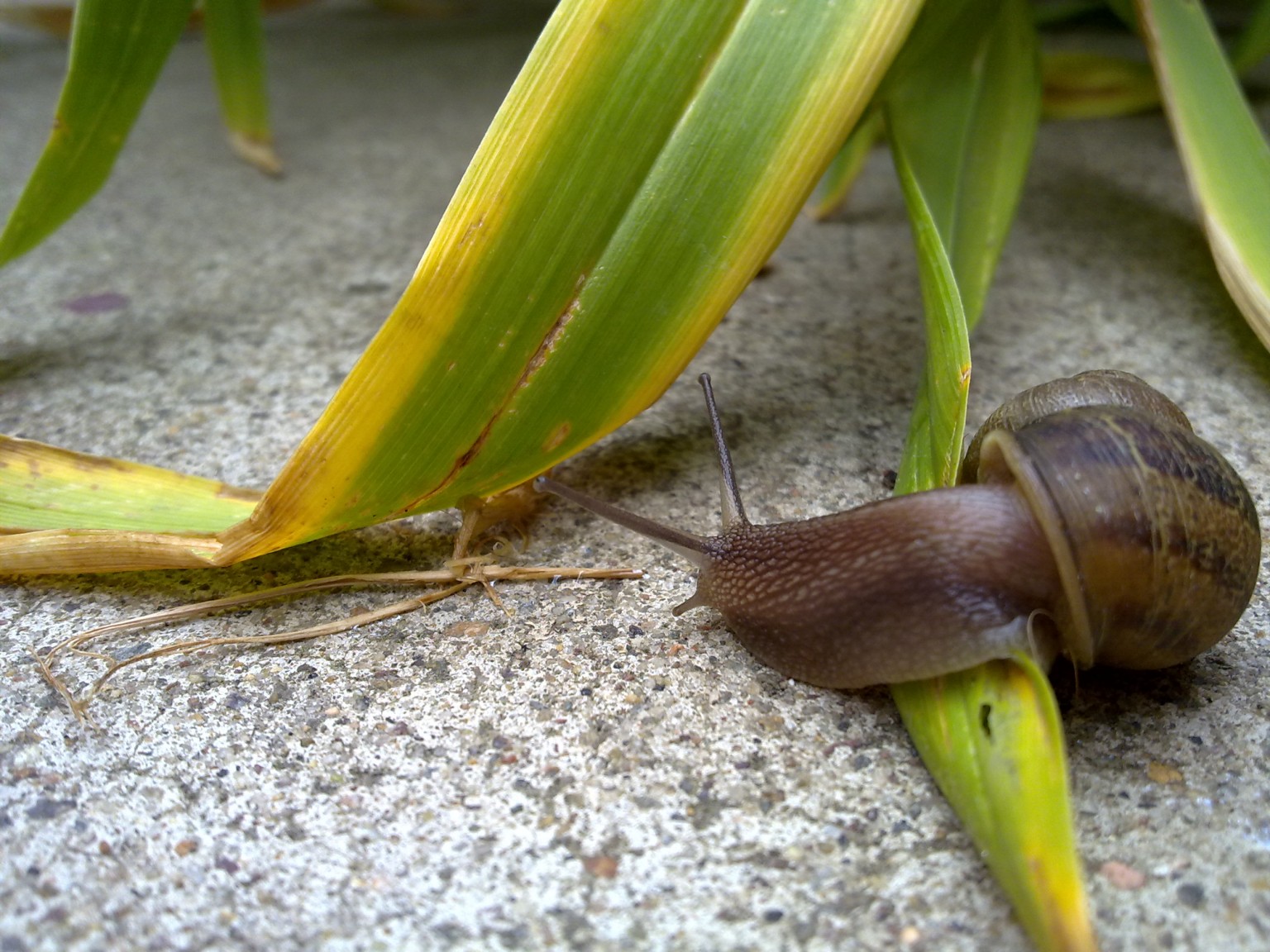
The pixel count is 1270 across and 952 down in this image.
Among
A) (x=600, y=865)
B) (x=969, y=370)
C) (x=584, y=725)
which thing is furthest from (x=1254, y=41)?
(x=600, y=865)

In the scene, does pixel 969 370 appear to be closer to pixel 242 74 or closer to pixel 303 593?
pixel 303 593

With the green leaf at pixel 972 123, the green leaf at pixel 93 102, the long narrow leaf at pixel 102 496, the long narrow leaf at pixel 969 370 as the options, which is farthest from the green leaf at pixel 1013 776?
the green leaf at pixel 93 102

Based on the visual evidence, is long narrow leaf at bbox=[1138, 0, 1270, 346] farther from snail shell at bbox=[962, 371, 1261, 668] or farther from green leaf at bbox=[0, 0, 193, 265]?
green leaf at bbox=[0, 0, 193, 265]

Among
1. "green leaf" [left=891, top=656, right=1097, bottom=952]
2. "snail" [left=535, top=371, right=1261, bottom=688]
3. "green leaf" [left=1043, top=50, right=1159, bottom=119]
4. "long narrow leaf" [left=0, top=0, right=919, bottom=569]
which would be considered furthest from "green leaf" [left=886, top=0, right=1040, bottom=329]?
"green leaf" [left=1043, top=50, right=1159, bottom=119]

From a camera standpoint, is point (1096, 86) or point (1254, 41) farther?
point (1096, 86)

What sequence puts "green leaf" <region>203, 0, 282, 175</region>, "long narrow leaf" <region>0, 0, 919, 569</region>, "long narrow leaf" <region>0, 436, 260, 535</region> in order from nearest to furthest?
1. "long narrow leaf" <region>0, 0, 919, 569</region>
2. "long narrow leaf" <region>0, 436, 260, 535</region>
3. "green leaf" <region>203, 0, 282, 175</region>

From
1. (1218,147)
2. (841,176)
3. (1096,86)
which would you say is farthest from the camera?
(1096,86)

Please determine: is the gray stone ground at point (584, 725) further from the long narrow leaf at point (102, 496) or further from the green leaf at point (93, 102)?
the green leaf at point (93, 102)
